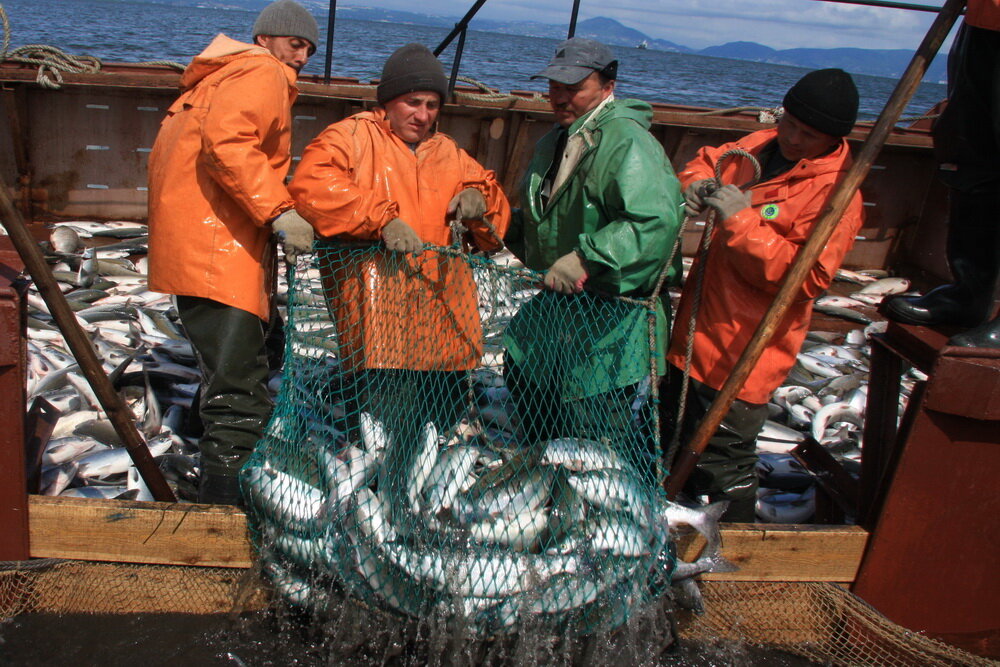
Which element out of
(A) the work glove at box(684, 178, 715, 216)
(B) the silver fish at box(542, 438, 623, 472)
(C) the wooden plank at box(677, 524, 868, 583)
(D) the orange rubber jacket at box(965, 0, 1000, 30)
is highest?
(D) the orange rubber jacket at box(965, 0, 1000, 30)

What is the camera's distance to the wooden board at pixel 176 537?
2.78m

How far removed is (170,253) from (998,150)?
10.4 ft

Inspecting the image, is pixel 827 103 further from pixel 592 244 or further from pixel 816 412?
pixel 816 412

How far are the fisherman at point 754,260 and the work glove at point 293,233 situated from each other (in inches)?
57.6

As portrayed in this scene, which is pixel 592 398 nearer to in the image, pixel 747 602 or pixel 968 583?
pixel 747 602

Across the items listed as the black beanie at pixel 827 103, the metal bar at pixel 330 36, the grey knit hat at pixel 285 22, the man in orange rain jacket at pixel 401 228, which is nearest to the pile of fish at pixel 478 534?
the man in orange rain jacket at pixel 401 228

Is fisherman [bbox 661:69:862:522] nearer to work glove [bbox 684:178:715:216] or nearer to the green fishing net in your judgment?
work glove [bbox 684:178:715:216]

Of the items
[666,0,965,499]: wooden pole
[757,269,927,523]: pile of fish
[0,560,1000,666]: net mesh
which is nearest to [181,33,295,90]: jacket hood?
[0,560,1000,666]: net mesh

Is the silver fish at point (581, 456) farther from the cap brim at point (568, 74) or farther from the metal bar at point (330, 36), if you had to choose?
the metal bar at point (330, 36)

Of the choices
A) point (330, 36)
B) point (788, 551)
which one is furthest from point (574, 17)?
point (788, 551)

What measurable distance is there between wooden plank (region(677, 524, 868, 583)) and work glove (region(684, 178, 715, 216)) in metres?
1.22

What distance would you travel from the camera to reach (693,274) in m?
3.21

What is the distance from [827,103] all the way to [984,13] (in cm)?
53

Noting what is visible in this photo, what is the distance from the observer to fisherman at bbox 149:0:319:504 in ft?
9.41
